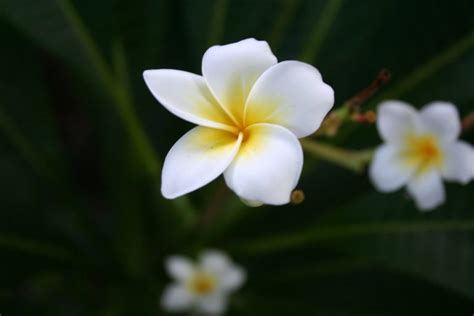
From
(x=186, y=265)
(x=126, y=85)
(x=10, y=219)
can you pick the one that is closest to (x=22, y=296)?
(x=10, y=219)

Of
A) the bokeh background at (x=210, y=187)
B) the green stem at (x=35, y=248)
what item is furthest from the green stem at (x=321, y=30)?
the green stem at (x=35, y=248)

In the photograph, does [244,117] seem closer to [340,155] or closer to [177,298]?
[340,155]

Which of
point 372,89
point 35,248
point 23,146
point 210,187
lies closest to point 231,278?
point 210,187

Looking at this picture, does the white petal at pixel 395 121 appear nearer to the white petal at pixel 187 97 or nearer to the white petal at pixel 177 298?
the white petal at pixel 187 97

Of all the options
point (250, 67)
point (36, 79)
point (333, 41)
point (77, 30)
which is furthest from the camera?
point (36, 79)

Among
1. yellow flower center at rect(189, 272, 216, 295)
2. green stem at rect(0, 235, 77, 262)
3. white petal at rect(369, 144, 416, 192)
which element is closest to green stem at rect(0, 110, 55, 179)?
green stem at rect(0, 235, 77, 262)

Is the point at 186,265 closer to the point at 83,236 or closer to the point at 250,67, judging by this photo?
the point at 83,236

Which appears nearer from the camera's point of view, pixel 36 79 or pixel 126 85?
pixel 126 85

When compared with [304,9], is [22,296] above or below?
below
